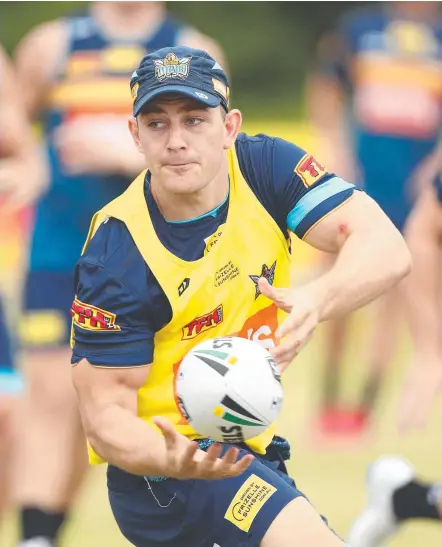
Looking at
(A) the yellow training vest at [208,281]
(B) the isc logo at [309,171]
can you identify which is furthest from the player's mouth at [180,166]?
(B) the isc logo at [309,171]

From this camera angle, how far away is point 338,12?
28.8 metres

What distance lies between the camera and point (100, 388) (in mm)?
4848

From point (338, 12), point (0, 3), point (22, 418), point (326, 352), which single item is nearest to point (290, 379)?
point (326, 352)

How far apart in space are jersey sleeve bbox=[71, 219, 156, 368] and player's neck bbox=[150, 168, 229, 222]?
0.21 metres

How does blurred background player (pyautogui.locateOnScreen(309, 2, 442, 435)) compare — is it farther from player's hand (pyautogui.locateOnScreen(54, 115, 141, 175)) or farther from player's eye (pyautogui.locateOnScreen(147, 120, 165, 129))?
player's eye (pyautogui.locateOnScreen(147, 120, 165, 129))

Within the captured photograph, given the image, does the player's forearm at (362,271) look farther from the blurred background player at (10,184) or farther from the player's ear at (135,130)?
the blurred background player at (10,184)

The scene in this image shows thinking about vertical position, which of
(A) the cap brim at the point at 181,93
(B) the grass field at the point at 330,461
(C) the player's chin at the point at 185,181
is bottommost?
(B) the grass field at the point at 330,461

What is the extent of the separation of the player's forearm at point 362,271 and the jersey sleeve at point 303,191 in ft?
0.49

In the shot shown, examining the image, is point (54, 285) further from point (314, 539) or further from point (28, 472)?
point (314, 539)

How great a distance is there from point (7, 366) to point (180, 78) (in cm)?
270

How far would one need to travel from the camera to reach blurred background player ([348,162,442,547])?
21.9 ft

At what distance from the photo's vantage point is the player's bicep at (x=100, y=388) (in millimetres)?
4832

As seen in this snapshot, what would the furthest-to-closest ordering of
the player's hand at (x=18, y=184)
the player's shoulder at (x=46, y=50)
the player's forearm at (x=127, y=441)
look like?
1. the player's shoulder at (x=46, y=50)
2. the player's hand at (x=18, y=184)
3. the player's forearm at (x=127, y=441)

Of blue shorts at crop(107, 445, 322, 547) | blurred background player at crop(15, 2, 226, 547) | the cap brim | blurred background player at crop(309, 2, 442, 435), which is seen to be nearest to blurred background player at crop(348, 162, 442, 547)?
blurred background player at crop(15, 2, 226, 547)
